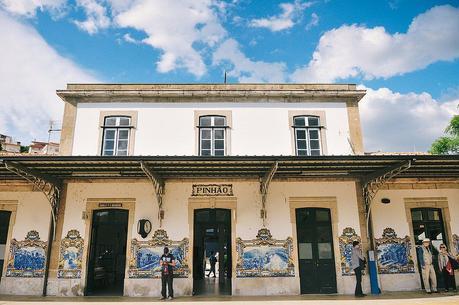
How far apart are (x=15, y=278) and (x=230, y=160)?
7.03m

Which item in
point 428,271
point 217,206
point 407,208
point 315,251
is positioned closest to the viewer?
point 428,271

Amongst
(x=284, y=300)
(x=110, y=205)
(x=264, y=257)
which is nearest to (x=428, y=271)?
(x=284, y=300)

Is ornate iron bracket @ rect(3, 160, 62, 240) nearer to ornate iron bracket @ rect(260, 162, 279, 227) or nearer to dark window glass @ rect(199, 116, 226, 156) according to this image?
dark window glass @ rect(199, 116, 226, 156)

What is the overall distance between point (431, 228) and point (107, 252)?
1110 cm

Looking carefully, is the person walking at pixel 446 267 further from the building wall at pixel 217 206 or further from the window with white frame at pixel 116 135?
the window with white frame at pixel 116 135

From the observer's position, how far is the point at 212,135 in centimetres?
1121

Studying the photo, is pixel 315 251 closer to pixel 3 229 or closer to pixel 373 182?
pixel 373 182

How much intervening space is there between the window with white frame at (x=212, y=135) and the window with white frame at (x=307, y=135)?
2373mm

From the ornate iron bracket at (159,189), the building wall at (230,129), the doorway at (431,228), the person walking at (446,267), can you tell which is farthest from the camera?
the building wall at (230,129)

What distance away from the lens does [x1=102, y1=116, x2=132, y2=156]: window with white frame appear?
36.3ft

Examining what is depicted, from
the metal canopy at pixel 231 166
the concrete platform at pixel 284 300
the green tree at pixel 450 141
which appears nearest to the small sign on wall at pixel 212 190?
the metal canopy at pixel 231 166

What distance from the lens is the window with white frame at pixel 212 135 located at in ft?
→ 36.3

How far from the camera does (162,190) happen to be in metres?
10.0

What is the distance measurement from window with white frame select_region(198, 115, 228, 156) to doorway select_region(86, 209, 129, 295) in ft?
10.3
